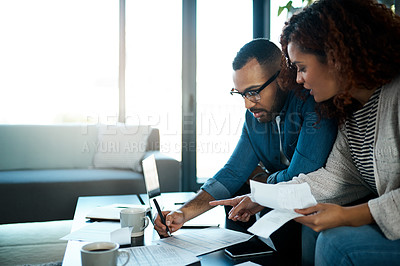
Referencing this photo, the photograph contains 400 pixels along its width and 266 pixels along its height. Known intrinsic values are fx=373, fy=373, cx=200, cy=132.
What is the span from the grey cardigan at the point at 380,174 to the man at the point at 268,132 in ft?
0.30

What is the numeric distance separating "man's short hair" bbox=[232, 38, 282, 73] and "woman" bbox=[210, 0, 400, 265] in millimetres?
275

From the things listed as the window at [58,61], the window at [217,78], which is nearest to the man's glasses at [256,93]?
the window at [217,78]

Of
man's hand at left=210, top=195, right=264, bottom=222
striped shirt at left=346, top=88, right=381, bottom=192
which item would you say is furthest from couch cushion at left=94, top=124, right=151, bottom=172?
striped shirt at left=346, top=88, right=381, bottom=192

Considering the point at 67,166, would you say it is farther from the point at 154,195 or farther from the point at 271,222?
the point at 271,222

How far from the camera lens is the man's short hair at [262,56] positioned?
170 cm

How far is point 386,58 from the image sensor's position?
1.12 meters

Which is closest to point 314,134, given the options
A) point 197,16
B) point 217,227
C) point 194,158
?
point 217,227

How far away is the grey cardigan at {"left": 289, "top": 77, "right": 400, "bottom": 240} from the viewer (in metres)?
0.96

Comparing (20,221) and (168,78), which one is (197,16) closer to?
(168,78)

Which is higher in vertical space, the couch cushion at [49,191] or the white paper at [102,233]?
the white paper at [102,233]

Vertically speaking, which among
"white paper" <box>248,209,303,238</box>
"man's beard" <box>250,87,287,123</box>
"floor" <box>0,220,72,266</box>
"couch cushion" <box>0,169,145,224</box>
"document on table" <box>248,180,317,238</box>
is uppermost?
"man's beard" <box>250,87,287,123</box>

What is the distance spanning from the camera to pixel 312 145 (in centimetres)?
145

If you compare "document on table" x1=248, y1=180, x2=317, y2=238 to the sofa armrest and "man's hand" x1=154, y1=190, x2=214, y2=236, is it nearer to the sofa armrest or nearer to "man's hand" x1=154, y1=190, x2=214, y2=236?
"man's hand" x1=154, y1=190, x2=214, y2=236

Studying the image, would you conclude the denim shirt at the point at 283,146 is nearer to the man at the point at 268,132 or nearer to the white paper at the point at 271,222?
the man at the point at 268,132
